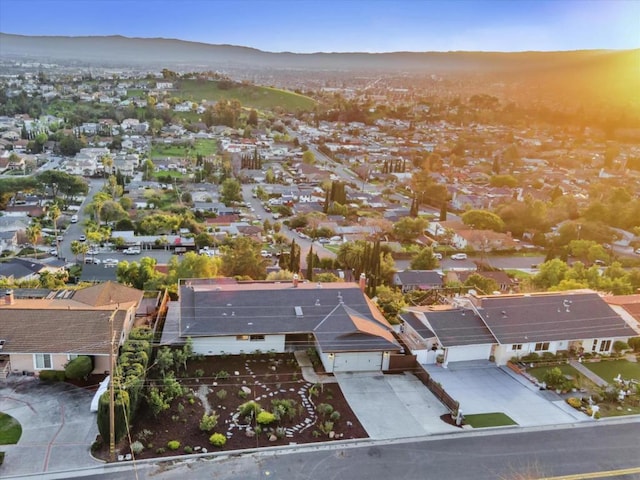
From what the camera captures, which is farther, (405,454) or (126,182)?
(126,182)

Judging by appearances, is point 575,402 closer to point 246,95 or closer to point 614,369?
point 614,369

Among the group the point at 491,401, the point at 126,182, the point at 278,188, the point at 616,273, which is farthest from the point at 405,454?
the point at 126,182

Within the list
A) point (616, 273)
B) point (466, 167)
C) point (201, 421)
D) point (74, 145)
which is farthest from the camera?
point (466, 167)

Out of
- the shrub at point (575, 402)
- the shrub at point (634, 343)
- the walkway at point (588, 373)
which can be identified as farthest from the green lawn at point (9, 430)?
the shrub at point (634, 343)

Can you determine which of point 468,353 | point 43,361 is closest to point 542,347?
point 468,353

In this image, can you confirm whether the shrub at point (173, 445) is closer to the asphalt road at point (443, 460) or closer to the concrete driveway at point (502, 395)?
the asphalt road at point (443, 460)

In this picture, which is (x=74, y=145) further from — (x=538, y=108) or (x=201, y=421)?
(x=538, y=108)
